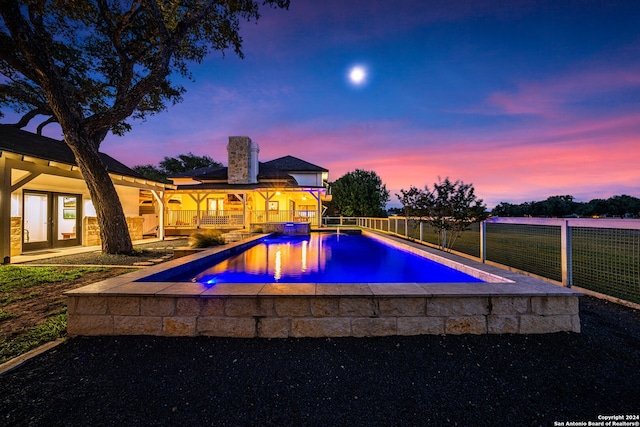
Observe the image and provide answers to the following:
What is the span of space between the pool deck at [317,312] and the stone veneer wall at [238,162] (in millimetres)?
17192

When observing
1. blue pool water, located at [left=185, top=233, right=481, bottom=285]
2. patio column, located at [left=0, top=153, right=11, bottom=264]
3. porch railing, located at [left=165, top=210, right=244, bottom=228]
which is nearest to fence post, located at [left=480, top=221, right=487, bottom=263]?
blue pool water, located at [left=185, top=233, right=481, bottom=285]

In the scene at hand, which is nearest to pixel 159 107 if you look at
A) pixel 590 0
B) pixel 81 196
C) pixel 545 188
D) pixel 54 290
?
pixel 81 196

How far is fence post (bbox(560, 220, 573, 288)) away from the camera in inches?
178

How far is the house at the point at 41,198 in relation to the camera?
706 cm

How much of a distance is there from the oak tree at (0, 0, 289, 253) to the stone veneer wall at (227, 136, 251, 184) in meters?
7.20

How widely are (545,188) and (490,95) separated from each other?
22860 mm

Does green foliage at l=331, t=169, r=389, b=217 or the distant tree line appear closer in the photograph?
the distant tree line

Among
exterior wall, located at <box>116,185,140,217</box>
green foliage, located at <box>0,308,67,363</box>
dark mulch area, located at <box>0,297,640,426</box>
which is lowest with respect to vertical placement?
dark mulch area, located at <box>0,297,640,426</box>

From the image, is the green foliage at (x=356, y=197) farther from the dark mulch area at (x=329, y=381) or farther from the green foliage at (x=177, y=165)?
the dark mulch area at (x=329, y=381)

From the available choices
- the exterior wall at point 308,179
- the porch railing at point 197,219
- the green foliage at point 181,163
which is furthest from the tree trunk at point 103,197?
the green foliage at point 181,163

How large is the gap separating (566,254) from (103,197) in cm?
1185

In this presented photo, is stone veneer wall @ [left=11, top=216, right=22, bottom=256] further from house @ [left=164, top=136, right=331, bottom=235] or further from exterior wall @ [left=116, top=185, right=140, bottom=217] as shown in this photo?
house @ [left=164, top=136, right=331, bottom=235]

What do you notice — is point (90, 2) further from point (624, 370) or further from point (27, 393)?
point (624, 370)

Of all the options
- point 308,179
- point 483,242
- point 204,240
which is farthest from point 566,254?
point 308,179
